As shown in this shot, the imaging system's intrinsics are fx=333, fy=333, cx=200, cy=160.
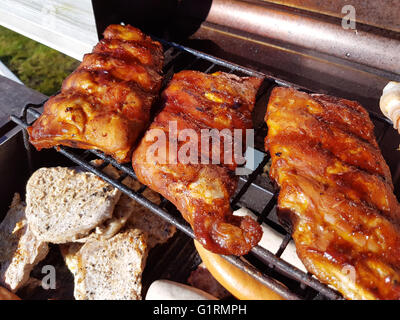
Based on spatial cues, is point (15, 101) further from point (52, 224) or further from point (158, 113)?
point (158, 113)

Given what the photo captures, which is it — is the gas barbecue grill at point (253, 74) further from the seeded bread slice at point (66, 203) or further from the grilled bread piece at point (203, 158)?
the grilled bread piece at point (203, 158)

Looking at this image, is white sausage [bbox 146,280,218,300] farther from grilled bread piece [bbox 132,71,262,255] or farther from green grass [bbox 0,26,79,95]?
green grass [bbox 0,26,79,95]

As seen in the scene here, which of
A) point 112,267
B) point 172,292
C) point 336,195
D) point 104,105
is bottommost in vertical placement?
point 112,267

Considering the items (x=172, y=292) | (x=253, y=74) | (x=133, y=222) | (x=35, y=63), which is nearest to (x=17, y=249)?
(x=133, y=222)

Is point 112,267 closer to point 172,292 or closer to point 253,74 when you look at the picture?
point 172,292

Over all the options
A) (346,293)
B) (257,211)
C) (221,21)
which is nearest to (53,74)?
(221,21)

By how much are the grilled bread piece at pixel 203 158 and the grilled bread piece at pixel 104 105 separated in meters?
0.14

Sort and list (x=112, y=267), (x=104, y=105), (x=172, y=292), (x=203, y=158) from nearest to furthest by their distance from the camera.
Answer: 1. (x=203, y=158)
2. (x=104, y=105)
3. (x=172, y=292)
4. (x=112, y=267)

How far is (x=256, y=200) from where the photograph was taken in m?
3.28

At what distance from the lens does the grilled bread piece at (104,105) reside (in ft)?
7.50

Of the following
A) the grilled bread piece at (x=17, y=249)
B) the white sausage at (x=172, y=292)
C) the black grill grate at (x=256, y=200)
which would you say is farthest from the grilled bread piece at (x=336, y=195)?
the grilled bread piece at (x=17, y=249)

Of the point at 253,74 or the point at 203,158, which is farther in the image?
the point at 253,74

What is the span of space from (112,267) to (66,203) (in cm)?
74

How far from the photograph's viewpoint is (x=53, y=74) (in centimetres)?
584
